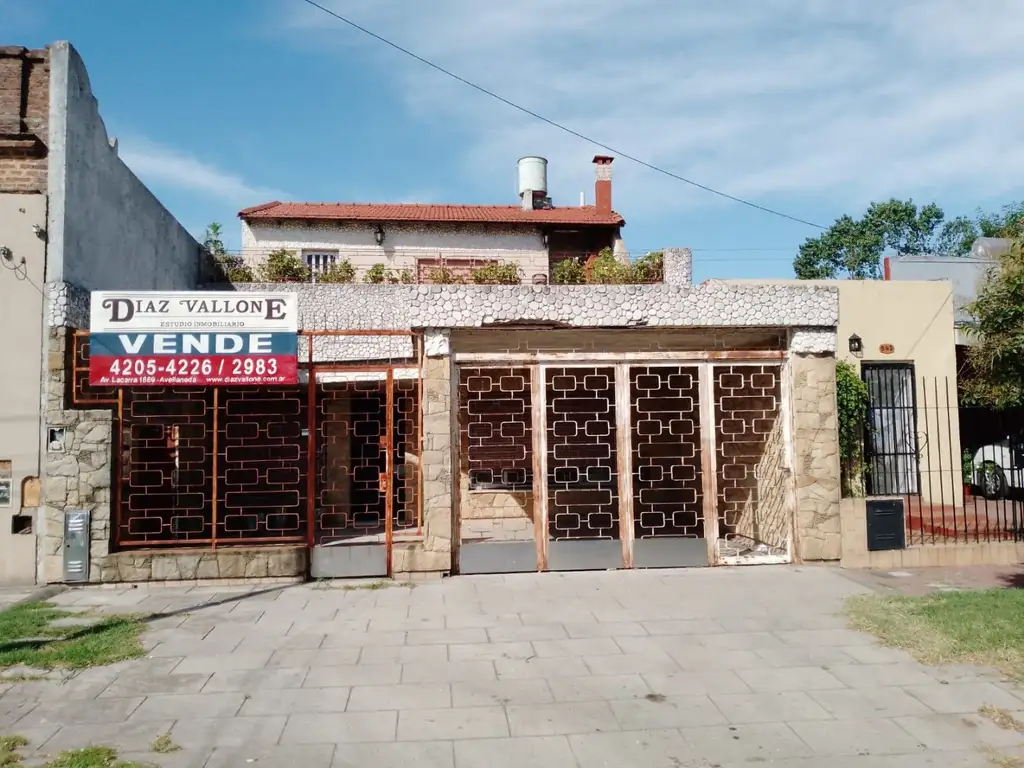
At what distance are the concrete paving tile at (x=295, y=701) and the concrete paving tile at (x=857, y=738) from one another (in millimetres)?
2921

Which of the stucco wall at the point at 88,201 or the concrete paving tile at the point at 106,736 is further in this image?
the stucco wall at the point at 88,201

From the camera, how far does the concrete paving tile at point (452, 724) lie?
4.43m

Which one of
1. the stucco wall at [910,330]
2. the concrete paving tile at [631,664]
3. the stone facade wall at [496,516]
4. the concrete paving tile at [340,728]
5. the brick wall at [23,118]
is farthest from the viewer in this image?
the stucco wall at [910,330]

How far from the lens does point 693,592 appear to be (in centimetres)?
779

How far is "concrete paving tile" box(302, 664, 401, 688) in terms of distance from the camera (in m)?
5.32

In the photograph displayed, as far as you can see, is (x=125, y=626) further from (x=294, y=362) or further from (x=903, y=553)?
(x=903, y=553)

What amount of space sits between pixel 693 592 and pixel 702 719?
324 centimetres

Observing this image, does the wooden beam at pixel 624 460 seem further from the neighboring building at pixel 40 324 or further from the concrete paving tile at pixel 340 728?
the neighboring building at pixel 40 324

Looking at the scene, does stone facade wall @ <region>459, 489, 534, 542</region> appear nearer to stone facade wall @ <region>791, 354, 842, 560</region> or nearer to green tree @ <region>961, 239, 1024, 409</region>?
stone facade wall @ <region>791, 354, 842, 560</region>

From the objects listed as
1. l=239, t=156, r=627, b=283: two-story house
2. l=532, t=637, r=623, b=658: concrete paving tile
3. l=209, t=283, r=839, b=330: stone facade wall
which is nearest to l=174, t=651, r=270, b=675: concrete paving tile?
l=532, t=637, r=623, b=658: concrete paving tile

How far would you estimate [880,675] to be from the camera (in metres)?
5.34

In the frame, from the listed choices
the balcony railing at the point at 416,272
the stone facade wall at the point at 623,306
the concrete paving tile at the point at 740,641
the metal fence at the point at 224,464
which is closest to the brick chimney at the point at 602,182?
the balcony railing at the point at 416,272

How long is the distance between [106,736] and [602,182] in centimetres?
2007

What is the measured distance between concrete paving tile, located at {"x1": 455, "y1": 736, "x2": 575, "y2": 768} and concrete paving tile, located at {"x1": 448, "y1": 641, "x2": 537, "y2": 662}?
4.86 ft
